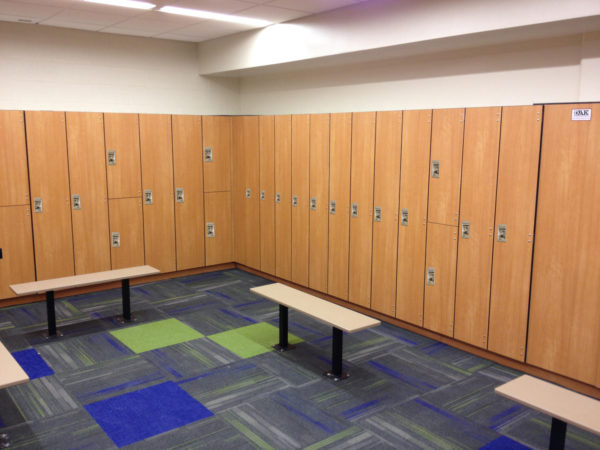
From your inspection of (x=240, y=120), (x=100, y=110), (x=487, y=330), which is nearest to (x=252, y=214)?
(x=240, y=120)

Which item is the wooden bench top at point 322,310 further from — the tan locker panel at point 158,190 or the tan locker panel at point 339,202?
the tan locker panel at point 158,190

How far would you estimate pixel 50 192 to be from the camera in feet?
19.5

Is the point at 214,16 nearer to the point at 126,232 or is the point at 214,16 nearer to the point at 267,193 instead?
the point at 267,193

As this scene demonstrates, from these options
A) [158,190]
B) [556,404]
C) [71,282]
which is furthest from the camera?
[158,190]

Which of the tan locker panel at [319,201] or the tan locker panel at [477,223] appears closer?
the tan locker panel at [477,223]

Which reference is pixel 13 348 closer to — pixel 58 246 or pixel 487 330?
pixel 58 246

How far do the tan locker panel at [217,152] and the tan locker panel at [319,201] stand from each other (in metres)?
→ 1.77

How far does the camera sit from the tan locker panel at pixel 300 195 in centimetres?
606

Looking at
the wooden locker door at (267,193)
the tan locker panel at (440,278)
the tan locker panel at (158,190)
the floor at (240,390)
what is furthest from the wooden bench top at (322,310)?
the tan locker panel at (158,190)

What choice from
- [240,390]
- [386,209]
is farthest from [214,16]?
[240,390]

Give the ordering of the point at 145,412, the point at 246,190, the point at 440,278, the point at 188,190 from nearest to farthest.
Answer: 1. the point at 145,412
2. the point at 440,278
3. the point at 188,190
4. the point at 246,190

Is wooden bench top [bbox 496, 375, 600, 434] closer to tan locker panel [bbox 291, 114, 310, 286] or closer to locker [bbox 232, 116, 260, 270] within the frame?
tan locker panel [bbox 291, 114, 310, 286]

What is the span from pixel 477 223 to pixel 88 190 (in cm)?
458

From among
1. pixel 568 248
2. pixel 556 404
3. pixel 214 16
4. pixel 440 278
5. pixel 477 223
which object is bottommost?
pixel 556 404
